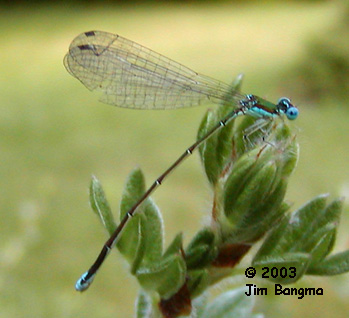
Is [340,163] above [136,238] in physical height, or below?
above

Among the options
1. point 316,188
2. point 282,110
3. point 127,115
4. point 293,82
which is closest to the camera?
point 282,110

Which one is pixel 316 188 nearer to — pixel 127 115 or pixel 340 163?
pixel 340 163

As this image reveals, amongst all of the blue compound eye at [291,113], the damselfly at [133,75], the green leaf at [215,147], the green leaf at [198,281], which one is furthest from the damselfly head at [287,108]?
the green leaf at [198,281]

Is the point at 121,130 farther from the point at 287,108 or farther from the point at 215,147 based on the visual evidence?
the point at 215,147

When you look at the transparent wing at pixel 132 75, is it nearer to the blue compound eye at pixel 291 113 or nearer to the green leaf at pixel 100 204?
the blue compound eye at pixel 291 113

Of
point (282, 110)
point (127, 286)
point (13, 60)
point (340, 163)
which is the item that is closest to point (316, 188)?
point (340, 163)

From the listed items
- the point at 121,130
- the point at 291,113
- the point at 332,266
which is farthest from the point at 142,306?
the point at 121,130
